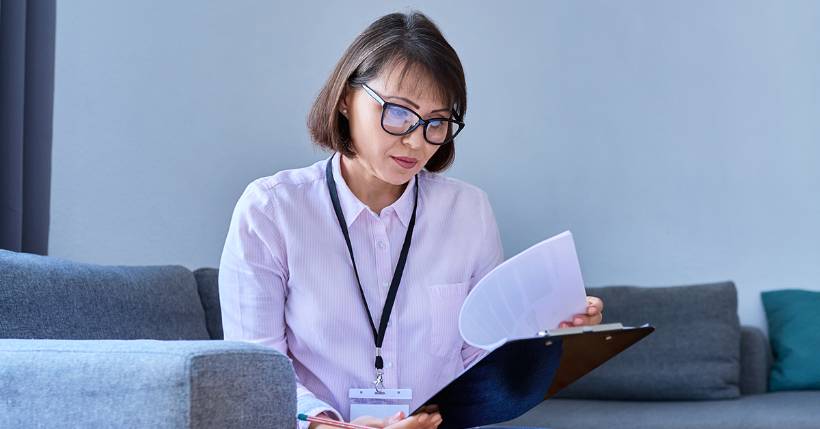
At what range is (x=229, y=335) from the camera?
1.81m

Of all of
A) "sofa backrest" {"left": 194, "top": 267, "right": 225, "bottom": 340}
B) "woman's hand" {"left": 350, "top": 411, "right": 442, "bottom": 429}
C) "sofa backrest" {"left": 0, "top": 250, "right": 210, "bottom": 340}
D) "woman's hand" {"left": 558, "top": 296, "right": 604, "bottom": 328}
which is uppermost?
"woman's hand" {"left": 558, "top": 296, "right": 604, "bottom": 328}

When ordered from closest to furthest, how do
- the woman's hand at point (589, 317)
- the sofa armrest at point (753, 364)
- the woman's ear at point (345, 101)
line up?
the woman's hand at point (589, 317), the woman's ear at point (345, 101), the sofa armrest at point (753, 364)

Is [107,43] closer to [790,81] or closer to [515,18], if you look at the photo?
[515,18]

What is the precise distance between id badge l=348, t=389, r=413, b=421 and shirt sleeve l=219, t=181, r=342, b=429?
3.6 inches

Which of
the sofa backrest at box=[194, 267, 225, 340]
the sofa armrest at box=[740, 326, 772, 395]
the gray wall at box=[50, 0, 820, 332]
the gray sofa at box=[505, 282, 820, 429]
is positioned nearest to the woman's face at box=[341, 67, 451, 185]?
the sofa backrest at box=[194, 267, 225, 340]

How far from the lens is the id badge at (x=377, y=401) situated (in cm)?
174

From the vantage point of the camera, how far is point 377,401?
5.76 feet

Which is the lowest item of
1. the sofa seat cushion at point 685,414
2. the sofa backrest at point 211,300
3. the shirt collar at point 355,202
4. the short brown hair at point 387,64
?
the sofa seat cushion at point 685,414

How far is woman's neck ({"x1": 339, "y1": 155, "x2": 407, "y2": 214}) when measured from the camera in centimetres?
191

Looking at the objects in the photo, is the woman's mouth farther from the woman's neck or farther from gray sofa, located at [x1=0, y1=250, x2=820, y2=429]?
gray sofa, located at [x1=0, y1=250, x2=820, y2=429]

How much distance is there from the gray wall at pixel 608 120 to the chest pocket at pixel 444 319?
1919mm

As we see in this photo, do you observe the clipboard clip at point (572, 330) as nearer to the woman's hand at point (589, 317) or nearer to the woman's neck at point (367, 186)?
the woman's hand at point (589, 317)

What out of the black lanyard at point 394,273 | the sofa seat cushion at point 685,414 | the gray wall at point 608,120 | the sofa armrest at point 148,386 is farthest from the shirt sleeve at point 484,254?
the gray wall at point 608,120

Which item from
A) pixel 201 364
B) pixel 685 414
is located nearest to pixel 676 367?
pixel 685 414
